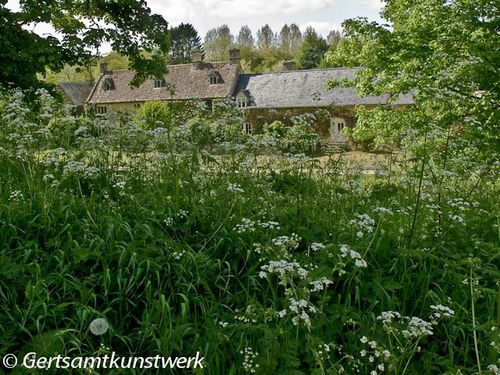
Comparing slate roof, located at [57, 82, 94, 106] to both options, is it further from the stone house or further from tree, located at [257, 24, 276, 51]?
tree, located at [257, 24, 276, 51]

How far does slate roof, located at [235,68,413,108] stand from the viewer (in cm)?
3569

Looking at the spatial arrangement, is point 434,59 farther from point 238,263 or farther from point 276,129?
point 238,263

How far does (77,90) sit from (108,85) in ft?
16.8

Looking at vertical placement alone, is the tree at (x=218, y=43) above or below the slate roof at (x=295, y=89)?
above

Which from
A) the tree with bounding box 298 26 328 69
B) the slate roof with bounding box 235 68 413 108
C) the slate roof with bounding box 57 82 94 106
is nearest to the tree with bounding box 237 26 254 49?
the tree with bounding box 298 26 328 69

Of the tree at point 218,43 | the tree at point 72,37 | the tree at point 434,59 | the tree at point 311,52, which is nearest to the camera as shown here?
the tree at point 434,59

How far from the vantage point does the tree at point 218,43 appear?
7812 centimetres

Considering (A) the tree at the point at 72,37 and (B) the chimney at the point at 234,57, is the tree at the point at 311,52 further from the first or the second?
(A) the tree at the point at 72,37

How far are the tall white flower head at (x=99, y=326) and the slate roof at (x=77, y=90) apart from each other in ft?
157

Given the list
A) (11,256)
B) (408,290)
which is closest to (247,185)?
→ (408,290)

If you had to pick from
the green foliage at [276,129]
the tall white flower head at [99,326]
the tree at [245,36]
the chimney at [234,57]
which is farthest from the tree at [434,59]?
the tree at [245,36]

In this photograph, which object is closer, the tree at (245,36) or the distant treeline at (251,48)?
the distant treeline at (251,48)

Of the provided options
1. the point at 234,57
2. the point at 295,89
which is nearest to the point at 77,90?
the point at 234,57

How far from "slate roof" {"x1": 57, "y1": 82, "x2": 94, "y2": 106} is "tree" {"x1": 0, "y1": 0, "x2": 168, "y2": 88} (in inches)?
1461
